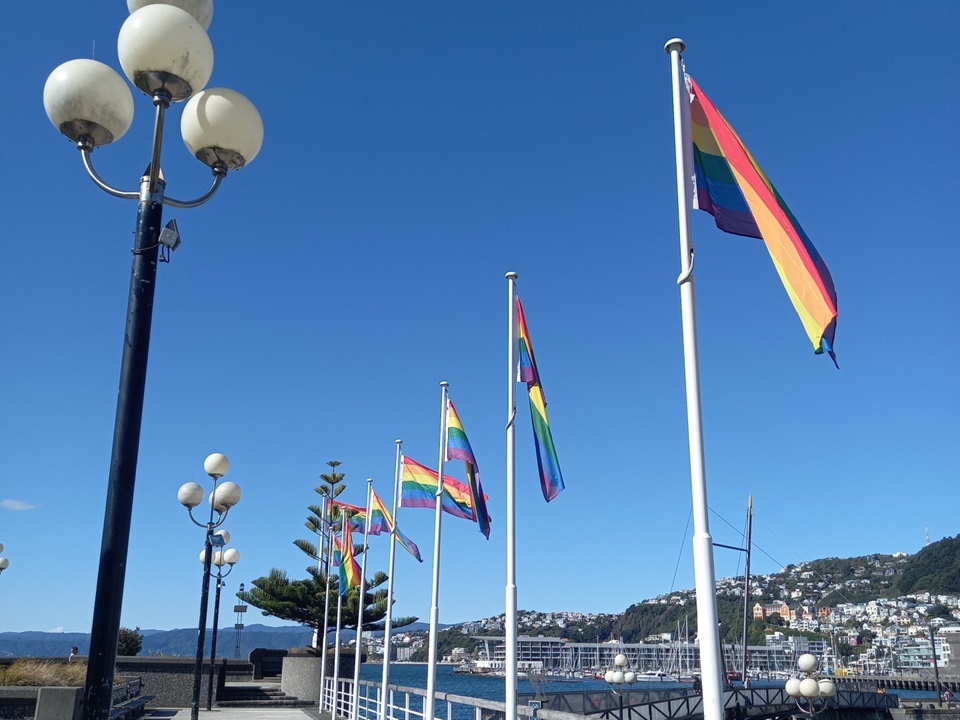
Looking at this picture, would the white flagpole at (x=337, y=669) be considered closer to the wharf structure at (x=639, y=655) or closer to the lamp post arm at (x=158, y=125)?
the lamp post arm at (x=158, y=125)

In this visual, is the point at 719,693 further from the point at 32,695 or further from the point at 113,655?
the point at 32,695

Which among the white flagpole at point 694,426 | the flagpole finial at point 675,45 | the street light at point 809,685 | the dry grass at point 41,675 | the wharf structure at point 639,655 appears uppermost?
the flagpole finial at point 675,45

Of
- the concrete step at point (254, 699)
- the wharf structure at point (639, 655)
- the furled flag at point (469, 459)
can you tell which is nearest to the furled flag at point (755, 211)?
the furled flag at point (469, 459)

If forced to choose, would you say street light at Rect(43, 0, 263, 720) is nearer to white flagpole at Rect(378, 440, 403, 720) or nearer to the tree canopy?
white flagpole at Rect(378, 440, 403, 720)

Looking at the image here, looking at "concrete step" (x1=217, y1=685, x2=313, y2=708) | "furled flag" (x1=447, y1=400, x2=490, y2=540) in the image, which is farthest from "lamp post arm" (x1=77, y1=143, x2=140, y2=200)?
"concrete step" (x1=217, y1=685, x2=313, y2=708)

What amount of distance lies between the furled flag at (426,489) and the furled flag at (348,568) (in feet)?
18.4

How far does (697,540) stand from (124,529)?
278 centimetres

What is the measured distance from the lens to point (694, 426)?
465cm

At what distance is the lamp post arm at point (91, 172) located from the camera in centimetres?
448

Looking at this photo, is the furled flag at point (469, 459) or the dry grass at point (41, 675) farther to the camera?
the dry grass at point (41, 675)

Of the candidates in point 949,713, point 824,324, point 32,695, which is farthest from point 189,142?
point 949,713

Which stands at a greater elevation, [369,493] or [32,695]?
[369,493]

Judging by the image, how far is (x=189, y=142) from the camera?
4609 millimetres

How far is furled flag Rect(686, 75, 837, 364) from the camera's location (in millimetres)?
4426
